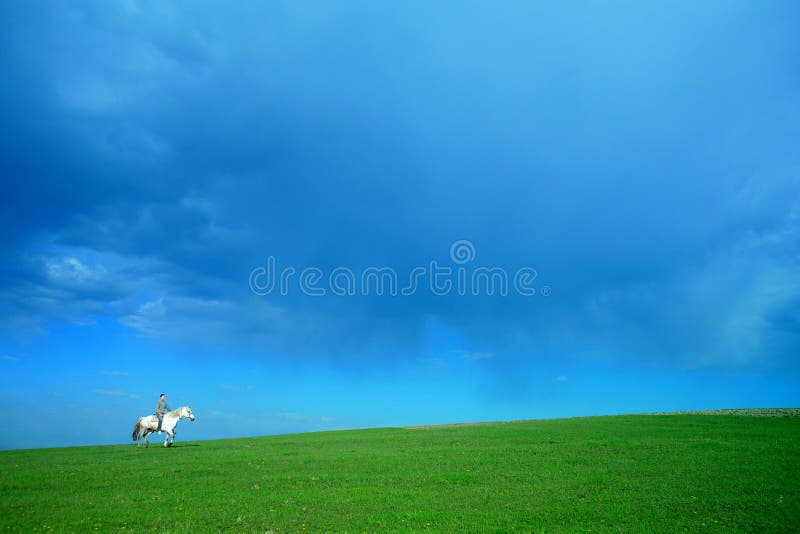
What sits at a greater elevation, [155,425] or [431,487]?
[155,425]

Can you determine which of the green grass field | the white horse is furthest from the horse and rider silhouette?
the green grass field

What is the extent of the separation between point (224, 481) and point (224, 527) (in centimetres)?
803

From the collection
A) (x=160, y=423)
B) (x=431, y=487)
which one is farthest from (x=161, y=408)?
(x=431, y=487)

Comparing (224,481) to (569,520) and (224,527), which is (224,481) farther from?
(569,520)

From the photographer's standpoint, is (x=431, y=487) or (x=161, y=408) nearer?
(x=431, y=487)

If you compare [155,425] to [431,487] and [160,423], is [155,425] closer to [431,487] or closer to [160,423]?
[160,423]

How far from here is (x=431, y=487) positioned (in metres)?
21.3

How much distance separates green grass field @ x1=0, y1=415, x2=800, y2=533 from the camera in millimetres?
16422

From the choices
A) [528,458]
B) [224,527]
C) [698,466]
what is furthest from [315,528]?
[698,466]

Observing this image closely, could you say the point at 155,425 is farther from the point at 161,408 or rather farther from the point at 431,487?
the point at 431,487

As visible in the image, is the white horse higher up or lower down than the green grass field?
higher up

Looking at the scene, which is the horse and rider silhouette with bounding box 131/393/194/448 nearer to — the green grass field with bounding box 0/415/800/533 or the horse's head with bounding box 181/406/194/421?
the horse's head with bounding box 181/406/194/421

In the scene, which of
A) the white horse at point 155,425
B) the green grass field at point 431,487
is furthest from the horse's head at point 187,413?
the green grass field at point 431,487

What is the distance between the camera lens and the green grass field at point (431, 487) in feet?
53.9
